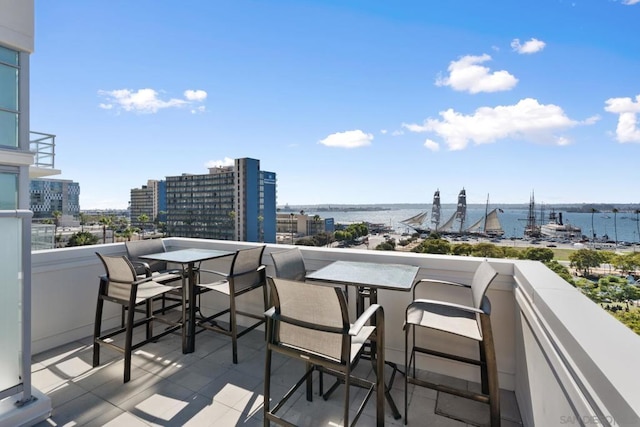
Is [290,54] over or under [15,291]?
over

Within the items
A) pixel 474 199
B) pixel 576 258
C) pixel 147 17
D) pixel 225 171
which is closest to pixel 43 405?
pixel 147 17

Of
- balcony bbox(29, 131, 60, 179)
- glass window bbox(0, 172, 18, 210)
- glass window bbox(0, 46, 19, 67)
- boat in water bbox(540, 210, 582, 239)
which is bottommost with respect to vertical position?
boat in water bbox(540, 210, 582, 239)

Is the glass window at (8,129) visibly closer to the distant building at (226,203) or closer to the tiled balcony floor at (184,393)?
the tiled balcony floor at (184,393)

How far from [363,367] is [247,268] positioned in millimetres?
1425

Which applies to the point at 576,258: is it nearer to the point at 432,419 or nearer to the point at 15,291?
the point at 432,419

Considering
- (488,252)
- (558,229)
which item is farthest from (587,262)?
(558,229)

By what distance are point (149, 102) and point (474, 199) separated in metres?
41.3

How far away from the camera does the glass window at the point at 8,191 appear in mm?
4742

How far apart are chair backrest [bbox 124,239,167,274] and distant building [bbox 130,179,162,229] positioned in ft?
238

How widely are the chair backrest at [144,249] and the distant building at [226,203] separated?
46.8 metres

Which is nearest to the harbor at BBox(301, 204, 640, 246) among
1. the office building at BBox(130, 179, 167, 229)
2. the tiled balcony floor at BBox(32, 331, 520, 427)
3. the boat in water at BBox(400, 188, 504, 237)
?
the boat in water at BBox(400, 188, 504, 237)

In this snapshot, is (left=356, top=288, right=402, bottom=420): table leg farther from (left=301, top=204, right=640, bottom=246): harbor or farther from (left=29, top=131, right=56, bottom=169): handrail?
(left=301, top=204, right=640, bottom=246): harbor

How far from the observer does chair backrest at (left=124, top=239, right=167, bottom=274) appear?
10.1ft

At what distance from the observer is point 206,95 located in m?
13.5
